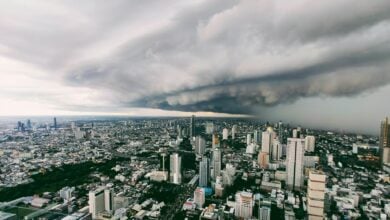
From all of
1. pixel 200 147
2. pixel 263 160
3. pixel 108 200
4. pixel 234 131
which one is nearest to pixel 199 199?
pixel 108 200

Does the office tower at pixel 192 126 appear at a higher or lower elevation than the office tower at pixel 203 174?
higher

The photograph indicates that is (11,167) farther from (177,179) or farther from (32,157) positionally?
(177,179)

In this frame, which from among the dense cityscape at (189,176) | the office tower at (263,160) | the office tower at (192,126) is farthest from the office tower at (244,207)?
the office tower at (192,126)

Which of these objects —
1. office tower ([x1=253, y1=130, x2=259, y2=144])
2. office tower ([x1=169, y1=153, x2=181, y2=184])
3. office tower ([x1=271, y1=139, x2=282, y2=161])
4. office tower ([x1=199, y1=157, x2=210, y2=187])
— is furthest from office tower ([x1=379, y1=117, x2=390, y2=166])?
office tower ([x1=169, y1=153, x2=181, y2=184])

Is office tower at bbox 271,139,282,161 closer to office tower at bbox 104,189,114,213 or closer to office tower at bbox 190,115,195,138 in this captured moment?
office tower at bbox 190,115,195,138

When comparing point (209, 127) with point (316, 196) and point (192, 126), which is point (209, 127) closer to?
point (192, 126)

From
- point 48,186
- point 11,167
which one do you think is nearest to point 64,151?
point 11,167

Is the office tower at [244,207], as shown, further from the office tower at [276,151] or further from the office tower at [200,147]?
the office tower at [200,147]
